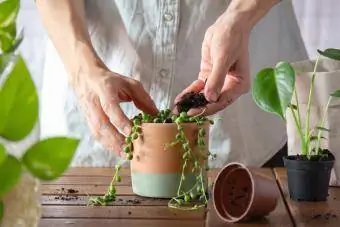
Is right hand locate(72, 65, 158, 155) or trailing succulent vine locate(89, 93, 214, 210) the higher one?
right hand locate(72, 65, 158, 155)

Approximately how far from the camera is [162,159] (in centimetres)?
94

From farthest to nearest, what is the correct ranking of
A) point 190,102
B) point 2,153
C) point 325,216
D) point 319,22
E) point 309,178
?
1. point 319,22
2. point 190,102
3. point 309,178
4. point 325,216
5. point 2,153

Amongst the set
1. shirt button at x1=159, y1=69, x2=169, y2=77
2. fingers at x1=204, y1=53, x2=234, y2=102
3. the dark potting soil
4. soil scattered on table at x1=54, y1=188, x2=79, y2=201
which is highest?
shirt button at x1=159, y1=69, x2=169, y2=77

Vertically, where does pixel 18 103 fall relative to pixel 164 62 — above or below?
below

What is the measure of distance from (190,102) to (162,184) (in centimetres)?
16

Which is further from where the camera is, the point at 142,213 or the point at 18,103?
the point at 142,213

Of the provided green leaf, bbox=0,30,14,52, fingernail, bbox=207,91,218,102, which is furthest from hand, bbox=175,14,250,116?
green leaf, bbox=0,30,14,52

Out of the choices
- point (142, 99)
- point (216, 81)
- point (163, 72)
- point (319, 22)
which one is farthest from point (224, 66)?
point (319, 22)

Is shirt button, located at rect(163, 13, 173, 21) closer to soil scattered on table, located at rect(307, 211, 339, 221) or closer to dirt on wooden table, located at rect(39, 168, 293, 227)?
dirt on wooden table, located at rect(39, 168, 293, 227)

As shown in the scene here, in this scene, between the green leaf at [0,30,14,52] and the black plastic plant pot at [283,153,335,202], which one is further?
the black plastic plant pot at [283,153,335,202]

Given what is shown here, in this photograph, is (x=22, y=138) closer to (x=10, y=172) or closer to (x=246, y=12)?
(x=10, y=172)

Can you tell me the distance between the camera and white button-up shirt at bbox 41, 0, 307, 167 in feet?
4.82

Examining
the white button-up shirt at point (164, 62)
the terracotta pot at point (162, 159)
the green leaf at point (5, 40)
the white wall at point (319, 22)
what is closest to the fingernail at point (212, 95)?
the terracotta pot at point (162, 159)

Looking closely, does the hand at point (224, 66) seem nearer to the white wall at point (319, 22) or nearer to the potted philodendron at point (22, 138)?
the potted philodendron at point (22, 138)
